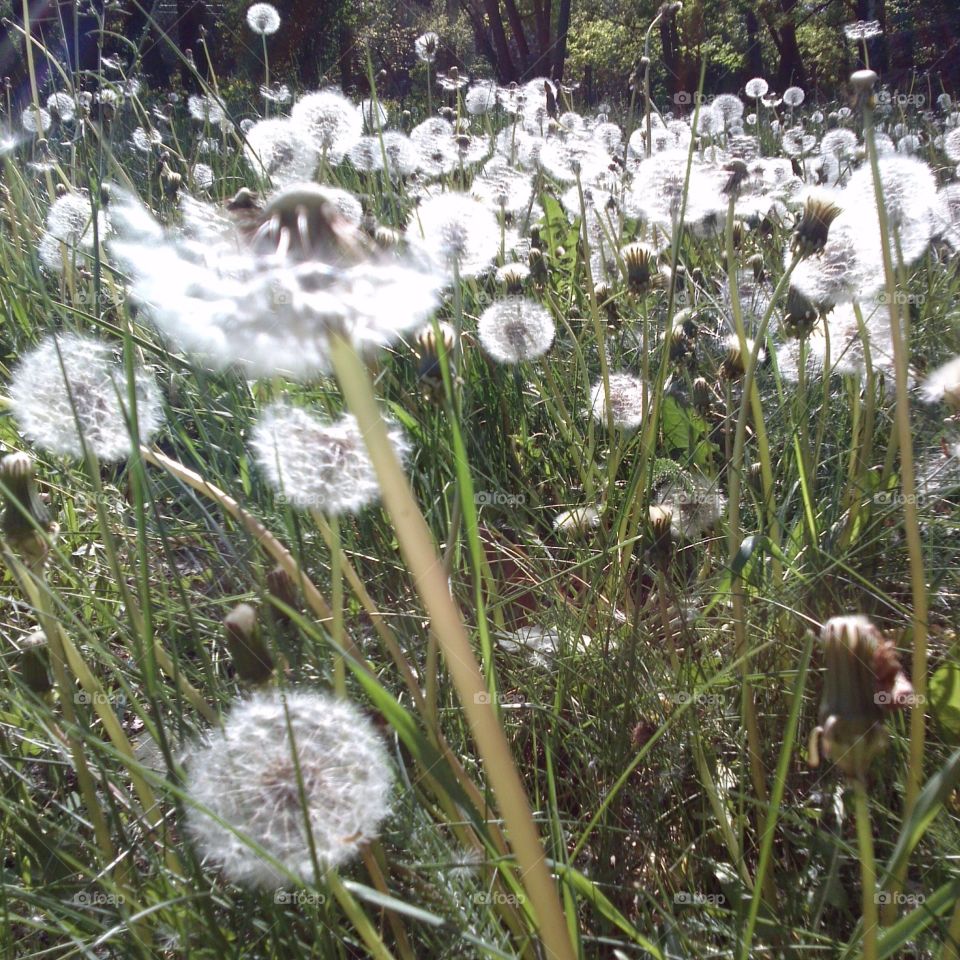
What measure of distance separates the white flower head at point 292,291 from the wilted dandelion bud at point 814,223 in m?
0.67

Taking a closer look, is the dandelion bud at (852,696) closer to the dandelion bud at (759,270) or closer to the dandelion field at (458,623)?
the dandelion field at (458,623)

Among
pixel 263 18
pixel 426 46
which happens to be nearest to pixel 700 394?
pixel 426 46

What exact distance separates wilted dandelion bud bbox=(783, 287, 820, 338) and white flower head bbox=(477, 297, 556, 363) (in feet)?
1.28

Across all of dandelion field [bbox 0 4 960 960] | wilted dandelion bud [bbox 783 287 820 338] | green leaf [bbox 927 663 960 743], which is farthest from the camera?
wilted dandelion bud [bbox 783 287 820 338]

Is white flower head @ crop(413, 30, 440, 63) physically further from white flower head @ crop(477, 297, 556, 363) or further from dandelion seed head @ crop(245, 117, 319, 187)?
white flower head @ crop(477, 297, 556, 363)

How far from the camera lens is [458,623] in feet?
1.61

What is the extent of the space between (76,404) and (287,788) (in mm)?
548

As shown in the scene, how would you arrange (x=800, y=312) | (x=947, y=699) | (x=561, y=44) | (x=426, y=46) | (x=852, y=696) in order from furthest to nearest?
(x=561, y=44), (x=426, y=46), (x=800, y=312), (x=947, y=699), (x=852, y=696)

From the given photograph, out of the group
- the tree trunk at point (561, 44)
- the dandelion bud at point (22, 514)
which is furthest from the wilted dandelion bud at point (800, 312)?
the tree trunk at point (561, 44)

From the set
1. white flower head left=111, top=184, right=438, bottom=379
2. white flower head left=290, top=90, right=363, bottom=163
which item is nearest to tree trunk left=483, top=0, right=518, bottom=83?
white flower head left=290, top=90, right=363, bottom=163

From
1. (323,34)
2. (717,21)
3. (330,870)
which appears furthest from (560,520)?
(717,21)

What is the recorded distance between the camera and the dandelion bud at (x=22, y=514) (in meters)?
0.79

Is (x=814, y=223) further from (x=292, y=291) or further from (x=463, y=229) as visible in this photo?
(x=292, y=291)

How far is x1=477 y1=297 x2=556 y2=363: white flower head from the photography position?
1.43 metres
